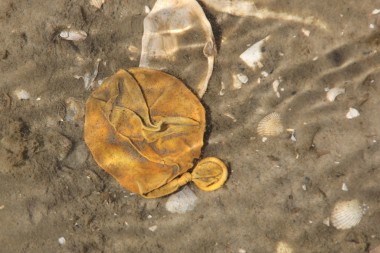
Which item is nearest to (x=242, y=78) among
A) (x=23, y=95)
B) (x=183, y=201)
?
(x=183, y=201)

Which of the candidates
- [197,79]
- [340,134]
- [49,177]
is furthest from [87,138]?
[340,134]

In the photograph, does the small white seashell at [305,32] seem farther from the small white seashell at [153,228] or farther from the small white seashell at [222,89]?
the small white seashell at [153,228]

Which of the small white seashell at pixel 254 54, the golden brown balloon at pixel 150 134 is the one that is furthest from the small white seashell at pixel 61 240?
the small white seashell at pixel 254 54

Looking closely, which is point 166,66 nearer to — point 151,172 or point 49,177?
point 151,172

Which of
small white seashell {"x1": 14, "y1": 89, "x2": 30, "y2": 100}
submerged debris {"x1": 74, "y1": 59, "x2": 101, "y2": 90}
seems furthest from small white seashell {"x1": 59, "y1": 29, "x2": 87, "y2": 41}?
small white seashell {"x1": 14, "y1": 89, "x2": 30, "y2": 100}

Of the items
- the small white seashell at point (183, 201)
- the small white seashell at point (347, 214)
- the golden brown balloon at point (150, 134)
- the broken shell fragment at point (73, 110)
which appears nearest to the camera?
the small white seashell at point (347, 214)

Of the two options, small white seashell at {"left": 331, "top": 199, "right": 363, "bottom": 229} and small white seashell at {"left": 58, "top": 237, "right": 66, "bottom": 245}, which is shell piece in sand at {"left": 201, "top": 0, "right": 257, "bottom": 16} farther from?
small white seashell at {"left": 58, "top": 237, "right": 66, "bottom": 245}
